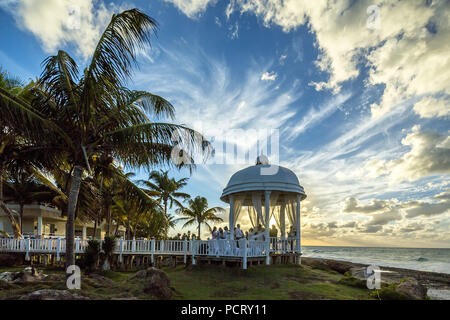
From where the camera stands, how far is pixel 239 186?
665 inches

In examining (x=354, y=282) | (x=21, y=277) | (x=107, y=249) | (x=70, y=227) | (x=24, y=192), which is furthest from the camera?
(x=24, y=192)

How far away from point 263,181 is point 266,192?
57cm

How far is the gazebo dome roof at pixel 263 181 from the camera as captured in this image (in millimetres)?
16344

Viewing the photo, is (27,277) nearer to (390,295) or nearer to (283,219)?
(390,295)

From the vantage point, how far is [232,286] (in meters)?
11.9

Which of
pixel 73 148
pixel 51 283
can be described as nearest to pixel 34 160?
→ pixel 73 148

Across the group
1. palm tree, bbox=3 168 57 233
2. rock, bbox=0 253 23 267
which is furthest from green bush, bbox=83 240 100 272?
palm tree, bbox=3 168 57 233

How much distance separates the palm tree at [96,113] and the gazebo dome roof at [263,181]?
17.2ft

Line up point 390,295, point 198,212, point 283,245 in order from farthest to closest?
point 198,212, point 283,245, point 390,295

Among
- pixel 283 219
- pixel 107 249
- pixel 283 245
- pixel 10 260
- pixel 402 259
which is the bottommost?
pixel 402 259

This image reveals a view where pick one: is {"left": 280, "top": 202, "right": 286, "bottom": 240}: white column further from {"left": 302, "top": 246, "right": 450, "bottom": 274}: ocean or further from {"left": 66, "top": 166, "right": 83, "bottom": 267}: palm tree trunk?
{"left": 302, "top": 246, "right": 450, "bottom": 274}: ocean

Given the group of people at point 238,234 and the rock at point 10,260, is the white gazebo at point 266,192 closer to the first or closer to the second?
the group of people at point 238,234

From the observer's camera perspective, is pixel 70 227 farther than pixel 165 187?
No

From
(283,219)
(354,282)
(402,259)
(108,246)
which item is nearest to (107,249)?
(108,246)
